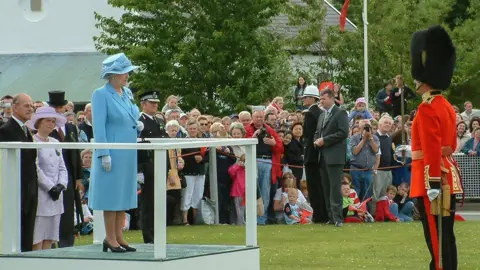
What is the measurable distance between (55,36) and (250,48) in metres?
12.3

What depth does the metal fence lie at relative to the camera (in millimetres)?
24484

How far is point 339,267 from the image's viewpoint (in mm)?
14695

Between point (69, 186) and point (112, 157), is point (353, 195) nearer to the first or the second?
point (69, 186)

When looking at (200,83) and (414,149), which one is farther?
(200,83)

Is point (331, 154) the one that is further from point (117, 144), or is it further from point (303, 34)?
point (303, 34)

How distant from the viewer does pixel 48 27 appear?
1778 inches

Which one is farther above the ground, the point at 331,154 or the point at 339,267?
the point at 331,154

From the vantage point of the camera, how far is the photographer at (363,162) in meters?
22.3

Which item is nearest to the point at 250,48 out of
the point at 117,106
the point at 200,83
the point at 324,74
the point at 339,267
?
the point at 200,83

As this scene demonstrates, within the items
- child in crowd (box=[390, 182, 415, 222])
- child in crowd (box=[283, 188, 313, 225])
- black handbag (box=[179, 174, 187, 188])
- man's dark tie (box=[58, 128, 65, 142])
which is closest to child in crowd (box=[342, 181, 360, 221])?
child in crowd (box=[283, 188, 313, 225])

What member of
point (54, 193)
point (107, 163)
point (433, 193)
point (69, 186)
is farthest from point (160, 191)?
point (69, 186)

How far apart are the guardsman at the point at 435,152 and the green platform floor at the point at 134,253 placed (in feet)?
5.68

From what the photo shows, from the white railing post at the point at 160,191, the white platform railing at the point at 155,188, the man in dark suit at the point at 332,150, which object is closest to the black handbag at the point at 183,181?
the man in dark suit at the point at 332,150

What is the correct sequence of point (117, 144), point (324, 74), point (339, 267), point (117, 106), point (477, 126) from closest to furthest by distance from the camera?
point (117, 144)
point (117, 106)
point (339, 267)
point (477, 126)
point (324, 74)
